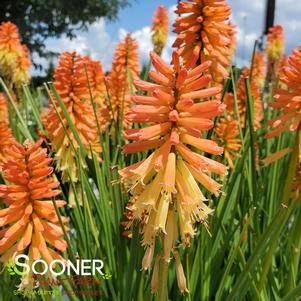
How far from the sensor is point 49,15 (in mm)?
21859

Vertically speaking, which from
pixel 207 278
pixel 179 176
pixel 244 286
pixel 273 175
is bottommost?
pixel 207 278

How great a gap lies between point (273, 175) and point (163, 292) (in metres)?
1.47

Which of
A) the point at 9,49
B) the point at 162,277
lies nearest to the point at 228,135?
the point at 162,277

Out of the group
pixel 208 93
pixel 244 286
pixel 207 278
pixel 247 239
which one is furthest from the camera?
pixel 247 239

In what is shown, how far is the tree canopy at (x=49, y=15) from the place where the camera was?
70.5ft

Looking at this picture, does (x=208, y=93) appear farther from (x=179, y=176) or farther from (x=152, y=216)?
(x=152, y=216)

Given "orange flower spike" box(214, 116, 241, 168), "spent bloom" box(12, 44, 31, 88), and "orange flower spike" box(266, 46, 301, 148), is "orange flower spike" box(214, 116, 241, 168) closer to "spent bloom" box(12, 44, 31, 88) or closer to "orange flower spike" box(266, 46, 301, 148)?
"orange flower spike" box(266, 46, 301, 148)

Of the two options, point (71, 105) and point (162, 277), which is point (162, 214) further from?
point (71, 105)

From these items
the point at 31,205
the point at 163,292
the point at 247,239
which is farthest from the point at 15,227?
the point at 247,239

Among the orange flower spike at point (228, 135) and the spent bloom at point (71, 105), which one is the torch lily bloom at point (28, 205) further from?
the orange flower spike at point (228, 135)

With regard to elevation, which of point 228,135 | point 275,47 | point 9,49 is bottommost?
point 228,135

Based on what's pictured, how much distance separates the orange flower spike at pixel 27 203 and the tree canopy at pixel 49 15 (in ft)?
64.6

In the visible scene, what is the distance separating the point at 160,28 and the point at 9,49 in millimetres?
3509

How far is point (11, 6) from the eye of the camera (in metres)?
21.6
